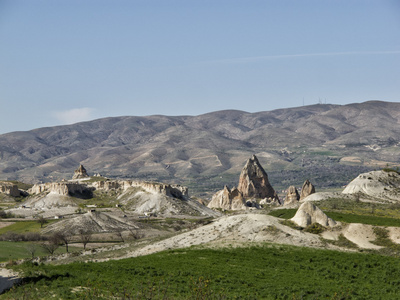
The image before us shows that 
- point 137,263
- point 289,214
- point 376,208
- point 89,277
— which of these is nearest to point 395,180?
point 376,208

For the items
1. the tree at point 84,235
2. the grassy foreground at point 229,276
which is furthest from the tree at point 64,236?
the grassy foreground at point 229,276

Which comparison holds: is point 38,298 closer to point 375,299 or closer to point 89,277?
point 89,277

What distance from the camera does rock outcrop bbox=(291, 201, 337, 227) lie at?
2763 inches

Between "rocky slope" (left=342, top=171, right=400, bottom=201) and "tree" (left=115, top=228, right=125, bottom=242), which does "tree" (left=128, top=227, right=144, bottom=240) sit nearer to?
"tree" (left=115, top=228, right=125, bottom=242)

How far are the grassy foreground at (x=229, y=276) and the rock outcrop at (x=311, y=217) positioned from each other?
1117cm

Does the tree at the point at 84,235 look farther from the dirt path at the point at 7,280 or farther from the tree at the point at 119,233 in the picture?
the dirt path at the point at 7,280

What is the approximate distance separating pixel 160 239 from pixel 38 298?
40290mm

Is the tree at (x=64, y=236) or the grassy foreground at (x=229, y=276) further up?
the grassy foreground at (x=229, y=276)

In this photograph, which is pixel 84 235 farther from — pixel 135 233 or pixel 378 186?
pixel 378 186

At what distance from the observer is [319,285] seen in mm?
42969

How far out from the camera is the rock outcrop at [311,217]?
70.2 metres

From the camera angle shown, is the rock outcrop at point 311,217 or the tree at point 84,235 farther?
the tree at point 84,235

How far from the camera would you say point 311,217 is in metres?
71.1

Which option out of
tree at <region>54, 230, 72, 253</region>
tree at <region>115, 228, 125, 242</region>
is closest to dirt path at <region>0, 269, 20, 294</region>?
tree at <region>54, 230, 72, 253</region>
